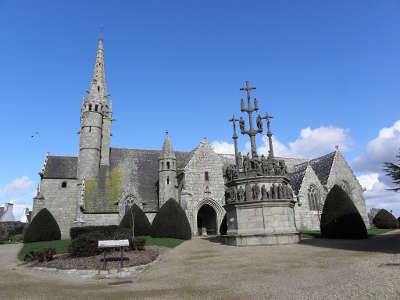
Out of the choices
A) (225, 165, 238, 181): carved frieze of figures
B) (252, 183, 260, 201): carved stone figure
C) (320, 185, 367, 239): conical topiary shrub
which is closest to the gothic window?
(320, 185, 367, 239): conical topiary shrub

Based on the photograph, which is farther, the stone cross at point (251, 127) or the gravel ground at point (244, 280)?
the stone cross at point (251, 127)

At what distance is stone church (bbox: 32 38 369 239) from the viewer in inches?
1064

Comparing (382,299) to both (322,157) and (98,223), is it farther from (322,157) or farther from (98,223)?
(322,157)

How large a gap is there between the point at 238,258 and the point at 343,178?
26170 mm

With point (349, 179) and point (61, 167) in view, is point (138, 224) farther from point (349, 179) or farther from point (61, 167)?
point (349, 179)

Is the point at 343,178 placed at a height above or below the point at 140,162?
below

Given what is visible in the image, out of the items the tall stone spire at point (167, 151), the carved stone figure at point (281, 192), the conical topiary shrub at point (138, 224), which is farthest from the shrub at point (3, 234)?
the carved stone figure at point (281, 192)

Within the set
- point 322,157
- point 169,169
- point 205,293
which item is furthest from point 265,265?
point 322,157

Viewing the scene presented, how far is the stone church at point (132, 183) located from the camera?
2703cm

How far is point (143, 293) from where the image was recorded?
6961 mm

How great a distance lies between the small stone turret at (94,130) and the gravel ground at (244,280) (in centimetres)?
1845

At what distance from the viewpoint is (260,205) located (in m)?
15.8

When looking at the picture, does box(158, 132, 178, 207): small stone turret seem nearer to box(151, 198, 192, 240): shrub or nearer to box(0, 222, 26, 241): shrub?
box(151, 198, 192, 240): shrub

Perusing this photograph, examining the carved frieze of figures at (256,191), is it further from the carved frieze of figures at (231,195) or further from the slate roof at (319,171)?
the slate roof at (319,171)
